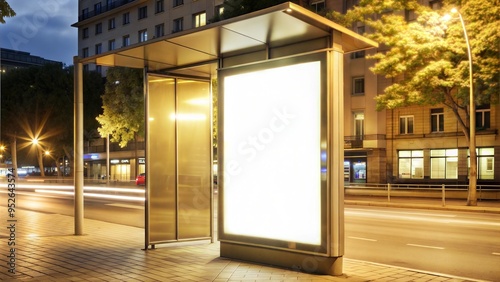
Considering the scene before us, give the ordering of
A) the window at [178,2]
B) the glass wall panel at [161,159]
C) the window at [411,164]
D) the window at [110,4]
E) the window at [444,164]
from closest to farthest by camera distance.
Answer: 1. the glass wall panel at [161,159]
2. the window at [444,164]
3. the window at [411,164]
4. the window at [178,2]
5. the window at [110,4]

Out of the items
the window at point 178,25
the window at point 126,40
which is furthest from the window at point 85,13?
the window at point 178,25

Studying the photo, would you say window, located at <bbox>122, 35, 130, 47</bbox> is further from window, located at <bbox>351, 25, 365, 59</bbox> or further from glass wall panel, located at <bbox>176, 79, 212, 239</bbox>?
glass wall panel, located at <bbox>176, 79, 212, 239</bbox>

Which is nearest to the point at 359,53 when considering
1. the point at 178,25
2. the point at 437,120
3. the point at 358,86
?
the point at 358,86

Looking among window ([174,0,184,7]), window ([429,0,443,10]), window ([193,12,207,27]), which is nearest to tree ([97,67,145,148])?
window ([193,12,207,27])

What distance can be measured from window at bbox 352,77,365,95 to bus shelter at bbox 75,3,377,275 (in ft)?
103

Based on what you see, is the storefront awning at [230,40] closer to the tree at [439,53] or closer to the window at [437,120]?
the tree at [439,53]

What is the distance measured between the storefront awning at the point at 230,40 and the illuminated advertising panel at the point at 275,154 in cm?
43

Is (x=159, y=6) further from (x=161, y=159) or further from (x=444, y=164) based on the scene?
(x=161, y=159)

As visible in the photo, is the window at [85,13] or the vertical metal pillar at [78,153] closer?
the vertical metal pillar at [78,153]

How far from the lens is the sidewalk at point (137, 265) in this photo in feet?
24.3

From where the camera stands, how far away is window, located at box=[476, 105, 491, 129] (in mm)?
34844

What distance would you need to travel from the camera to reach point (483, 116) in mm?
35031

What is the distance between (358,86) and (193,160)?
106 ft

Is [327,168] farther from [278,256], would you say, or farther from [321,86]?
[278,256]
